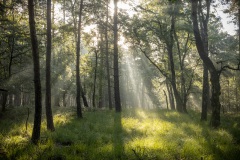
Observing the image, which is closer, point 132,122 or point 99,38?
point 132,122

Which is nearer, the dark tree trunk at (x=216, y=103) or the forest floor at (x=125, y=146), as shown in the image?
the forest floor at (x=125, y=146)

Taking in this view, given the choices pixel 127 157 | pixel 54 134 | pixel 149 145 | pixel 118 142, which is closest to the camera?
pixel 127 157

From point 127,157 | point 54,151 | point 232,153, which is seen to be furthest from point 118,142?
point 232,153

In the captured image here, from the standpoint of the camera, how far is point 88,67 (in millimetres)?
29406

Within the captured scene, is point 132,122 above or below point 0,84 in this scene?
below

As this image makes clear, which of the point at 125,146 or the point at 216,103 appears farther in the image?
the point at 216,103

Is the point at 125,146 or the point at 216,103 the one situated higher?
the point at 216,103

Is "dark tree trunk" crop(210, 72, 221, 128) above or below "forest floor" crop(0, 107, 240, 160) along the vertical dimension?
above

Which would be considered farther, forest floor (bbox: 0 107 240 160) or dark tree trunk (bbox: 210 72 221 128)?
dark tree trunk (bbox: 210 72 221 128)

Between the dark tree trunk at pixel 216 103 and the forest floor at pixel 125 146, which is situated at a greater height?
the dark tree trunk at pixel 216 103

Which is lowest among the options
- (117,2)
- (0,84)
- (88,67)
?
(0,84)

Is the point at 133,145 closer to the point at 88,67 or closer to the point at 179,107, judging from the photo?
the point at 179,107

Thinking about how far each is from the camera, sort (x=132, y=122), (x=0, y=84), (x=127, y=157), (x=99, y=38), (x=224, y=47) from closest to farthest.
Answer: (x=127, y=157)
(x=132, y=122)
(x=0, y=84)
(x=99, y=38)
(x=224, y=47)

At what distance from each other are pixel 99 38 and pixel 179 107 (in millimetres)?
13845
